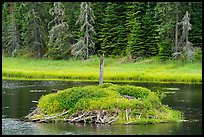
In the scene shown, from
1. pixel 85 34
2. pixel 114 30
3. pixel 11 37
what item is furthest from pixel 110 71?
pixel 11 37

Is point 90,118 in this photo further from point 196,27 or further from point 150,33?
point 150,33

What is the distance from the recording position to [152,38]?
8725 centimetres

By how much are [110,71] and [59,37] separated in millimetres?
21827

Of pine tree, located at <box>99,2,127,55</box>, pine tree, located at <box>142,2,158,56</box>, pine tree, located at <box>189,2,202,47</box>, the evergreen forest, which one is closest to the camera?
the evergreen forest

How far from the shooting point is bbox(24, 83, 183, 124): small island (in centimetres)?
3603

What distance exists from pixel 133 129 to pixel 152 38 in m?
54.5

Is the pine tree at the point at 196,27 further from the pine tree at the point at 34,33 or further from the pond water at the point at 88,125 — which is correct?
the pine tree at the point at 34,33

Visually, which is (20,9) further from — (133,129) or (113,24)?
(133,129)

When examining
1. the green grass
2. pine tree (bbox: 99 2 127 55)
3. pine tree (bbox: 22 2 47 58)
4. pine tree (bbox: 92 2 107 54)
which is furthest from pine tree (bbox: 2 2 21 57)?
pine tree (bbox: 99 2 127 55)

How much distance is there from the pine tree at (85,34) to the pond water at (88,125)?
30.6 meters

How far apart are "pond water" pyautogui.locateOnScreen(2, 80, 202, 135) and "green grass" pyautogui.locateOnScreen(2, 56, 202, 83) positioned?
29.2 ft

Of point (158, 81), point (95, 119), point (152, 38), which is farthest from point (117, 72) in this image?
point (95, 119)

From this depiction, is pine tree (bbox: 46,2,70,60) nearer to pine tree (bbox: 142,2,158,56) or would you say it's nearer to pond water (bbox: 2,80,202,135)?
pine tree (bbox: 142,2,158,56)

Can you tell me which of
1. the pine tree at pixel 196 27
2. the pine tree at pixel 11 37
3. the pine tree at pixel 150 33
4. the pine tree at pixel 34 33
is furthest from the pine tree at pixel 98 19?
the pine tree at pixel 196 27
